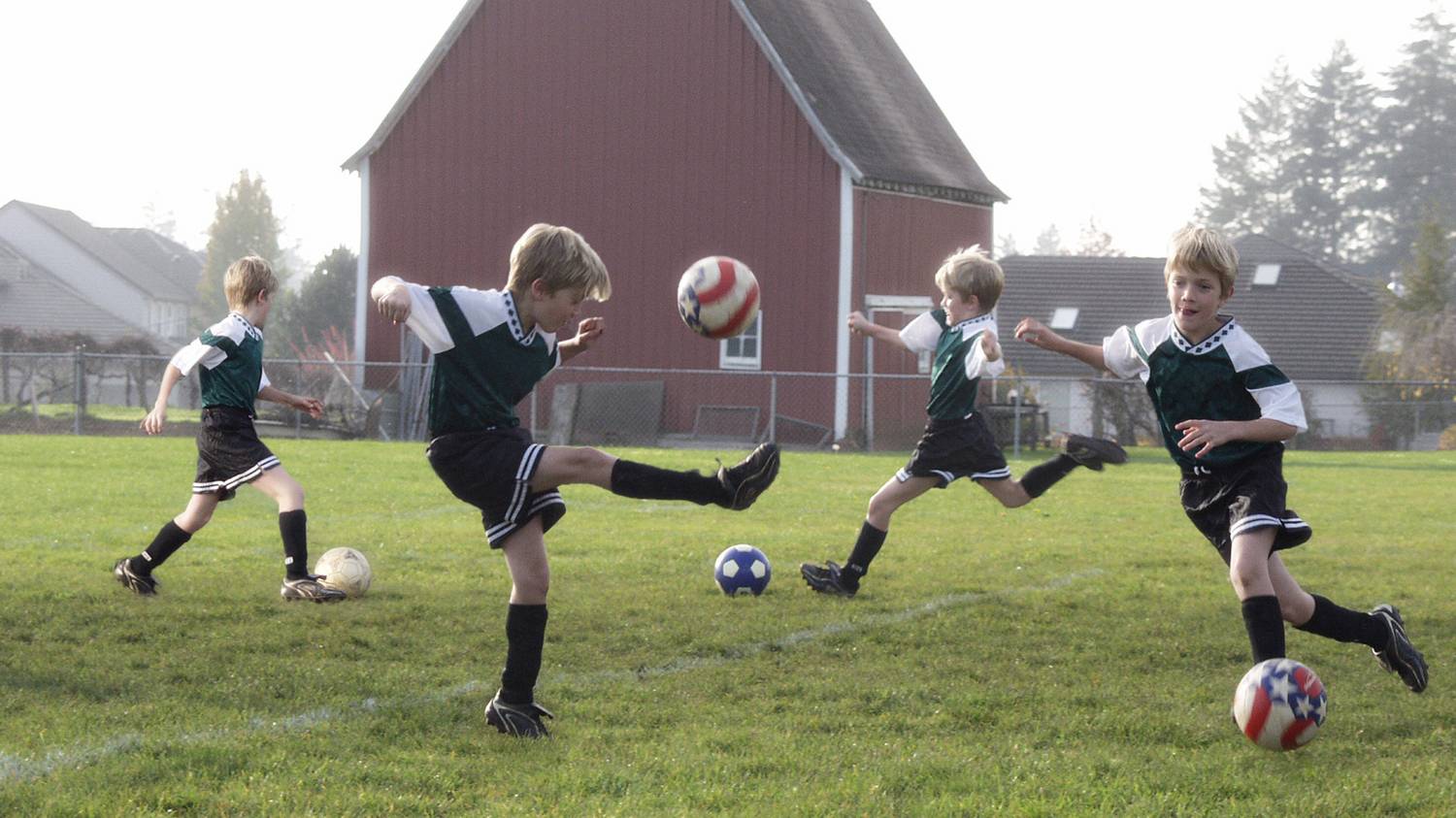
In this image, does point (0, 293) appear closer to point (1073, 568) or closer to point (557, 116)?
point (557, 116)

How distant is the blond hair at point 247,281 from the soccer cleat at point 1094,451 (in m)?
4.29

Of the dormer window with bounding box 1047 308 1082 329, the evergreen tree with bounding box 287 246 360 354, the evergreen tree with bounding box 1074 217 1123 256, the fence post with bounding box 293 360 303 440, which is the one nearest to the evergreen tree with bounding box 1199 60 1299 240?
the evergreen tree with bounding box 1074 217 1123 256

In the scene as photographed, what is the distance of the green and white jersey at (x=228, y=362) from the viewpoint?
26.5 ft

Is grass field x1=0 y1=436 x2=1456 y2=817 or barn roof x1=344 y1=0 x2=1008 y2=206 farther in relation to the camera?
barn roof x1=344 y1=0 x2=1008 y2=206

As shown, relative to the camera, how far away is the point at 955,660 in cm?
658

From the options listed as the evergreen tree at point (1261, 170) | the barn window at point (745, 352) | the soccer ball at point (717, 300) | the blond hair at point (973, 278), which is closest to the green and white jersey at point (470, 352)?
the soccer ball at point (717, 300)

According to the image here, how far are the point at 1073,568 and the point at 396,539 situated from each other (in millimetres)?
4525

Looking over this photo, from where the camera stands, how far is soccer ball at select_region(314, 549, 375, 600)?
26.3 feet

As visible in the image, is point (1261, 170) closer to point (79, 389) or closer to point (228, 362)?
point (79, 389)

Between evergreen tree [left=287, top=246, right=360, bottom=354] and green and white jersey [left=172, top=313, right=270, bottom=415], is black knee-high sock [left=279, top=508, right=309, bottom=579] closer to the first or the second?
green and white jersey [left=172, top=313, right=270, bottom=415]

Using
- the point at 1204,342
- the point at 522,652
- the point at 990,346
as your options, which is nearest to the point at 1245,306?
the point at 990,346

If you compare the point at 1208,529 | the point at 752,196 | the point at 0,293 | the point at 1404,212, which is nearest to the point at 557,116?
the point at 752,196

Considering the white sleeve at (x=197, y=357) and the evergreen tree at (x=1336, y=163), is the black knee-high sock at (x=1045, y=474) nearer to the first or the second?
the white sleeve at (x=197, y=357)

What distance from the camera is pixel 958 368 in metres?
8.80
